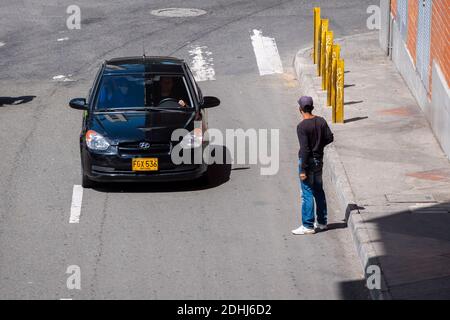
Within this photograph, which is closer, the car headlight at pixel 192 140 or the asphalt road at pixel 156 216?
the asphalt road at pixel 156 216

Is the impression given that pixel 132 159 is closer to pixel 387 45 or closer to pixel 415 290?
pixel 415 290

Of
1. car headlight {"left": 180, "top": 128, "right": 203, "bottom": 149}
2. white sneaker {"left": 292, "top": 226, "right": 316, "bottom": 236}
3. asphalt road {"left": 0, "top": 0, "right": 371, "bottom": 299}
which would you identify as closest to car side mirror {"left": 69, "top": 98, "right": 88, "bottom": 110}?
asphalt road {"left": 0, "top": 0, "right": 371, "bottom": 299}

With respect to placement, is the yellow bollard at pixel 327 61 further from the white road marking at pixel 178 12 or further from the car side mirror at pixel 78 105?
the white road marking at pixel 178 12

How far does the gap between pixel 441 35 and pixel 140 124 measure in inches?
220

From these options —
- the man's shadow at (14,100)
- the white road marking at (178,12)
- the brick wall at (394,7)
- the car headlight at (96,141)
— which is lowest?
the white road marking at (178,12)

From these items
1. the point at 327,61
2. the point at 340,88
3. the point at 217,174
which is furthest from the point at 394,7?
the point at 217,174

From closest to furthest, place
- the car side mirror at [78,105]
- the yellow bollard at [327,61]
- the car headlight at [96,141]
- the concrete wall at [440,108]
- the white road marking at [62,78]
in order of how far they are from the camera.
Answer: the car headlight at [96,141] → the car side mirror at [78,105] → the concrete wall at [440,108] → the yellow bollard at [327,61] → the white road marking at [62,78]

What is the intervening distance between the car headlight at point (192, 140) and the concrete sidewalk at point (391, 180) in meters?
2.13

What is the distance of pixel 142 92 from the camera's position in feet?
57.3

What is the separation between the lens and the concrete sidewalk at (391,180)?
511 inches

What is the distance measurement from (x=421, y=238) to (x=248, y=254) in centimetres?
218

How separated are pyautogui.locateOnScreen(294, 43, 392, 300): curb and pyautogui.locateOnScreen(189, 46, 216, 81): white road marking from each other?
205cm

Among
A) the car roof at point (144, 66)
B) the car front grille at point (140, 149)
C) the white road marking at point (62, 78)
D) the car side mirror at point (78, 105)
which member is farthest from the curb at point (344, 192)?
the white road marking at point (62, 78)

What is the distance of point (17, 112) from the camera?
21547 mm
